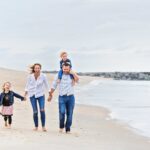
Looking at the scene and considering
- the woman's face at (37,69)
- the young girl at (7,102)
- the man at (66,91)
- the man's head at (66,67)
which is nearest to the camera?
the man's head at (66,67)

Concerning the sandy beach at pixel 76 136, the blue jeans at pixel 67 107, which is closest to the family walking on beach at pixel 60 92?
the blue jeans at pixel 67 107

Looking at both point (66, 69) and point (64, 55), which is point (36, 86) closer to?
point (66, 69)

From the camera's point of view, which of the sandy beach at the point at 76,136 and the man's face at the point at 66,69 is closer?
the sandy beach at the point at 76,136

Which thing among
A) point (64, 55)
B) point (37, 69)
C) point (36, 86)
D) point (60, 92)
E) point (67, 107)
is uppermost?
point (64, 55)

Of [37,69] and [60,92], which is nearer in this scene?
[60,92]

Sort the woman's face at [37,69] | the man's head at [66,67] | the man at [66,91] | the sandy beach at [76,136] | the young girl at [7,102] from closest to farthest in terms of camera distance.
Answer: the sandy beach at [76,136] → the man's head at [66,67] → the man at [66,91] → the woman's face at [37,69] → the young girl at [7,102]

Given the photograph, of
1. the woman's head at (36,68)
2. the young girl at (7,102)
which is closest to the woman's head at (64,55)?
the woman's head at (36,68)

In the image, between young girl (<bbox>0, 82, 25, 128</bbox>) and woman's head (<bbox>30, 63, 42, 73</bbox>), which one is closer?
woman's head (<bbox>30, 63, 42, 73</bbox>)

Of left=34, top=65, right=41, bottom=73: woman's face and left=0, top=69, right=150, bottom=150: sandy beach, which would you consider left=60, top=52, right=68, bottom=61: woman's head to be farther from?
left=0, top=69, right=150, bottom=150: sandy beach

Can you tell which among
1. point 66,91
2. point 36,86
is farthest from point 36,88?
point 66,91

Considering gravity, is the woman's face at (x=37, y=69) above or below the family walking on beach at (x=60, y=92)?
above

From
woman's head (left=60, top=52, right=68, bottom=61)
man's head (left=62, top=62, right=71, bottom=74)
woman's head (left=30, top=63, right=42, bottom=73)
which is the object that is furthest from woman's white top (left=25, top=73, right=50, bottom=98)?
woman's head (left=60, top=52, right=68, bottom=61)

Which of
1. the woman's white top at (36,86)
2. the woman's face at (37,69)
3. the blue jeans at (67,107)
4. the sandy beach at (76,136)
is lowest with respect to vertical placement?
the sandy beach at (76,136)

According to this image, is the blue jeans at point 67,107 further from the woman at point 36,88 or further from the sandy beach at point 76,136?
the woman at point 36,88
